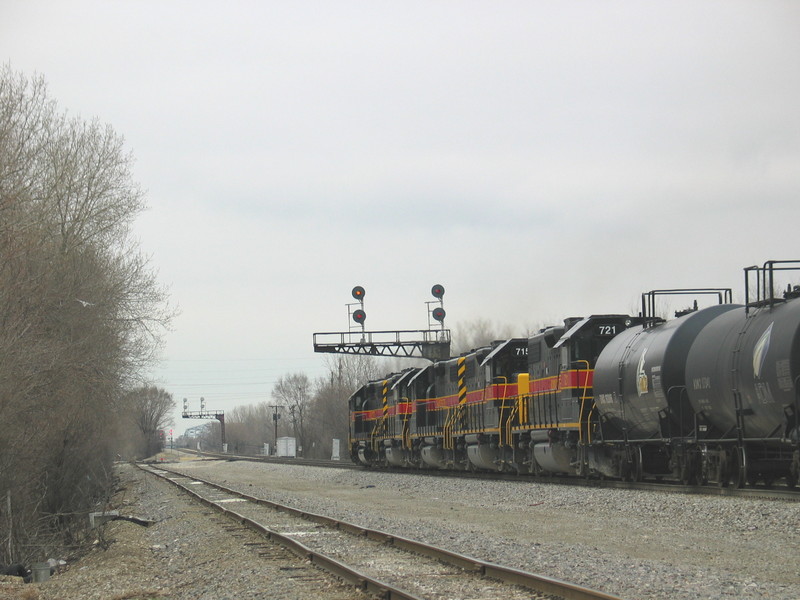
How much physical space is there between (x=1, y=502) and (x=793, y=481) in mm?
16068

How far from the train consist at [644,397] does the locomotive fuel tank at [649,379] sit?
27 mm

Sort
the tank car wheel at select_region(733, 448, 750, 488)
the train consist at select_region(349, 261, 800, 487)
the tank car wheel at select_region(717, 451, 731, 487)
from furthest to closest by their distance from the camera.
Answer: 1. the tank car wheel at select_region(717, 451, 731, 487)
2. the tank car wheel at select_region(733, 448, 750, 488)
3. the train consist at select_region(349, 261, 800, 487)

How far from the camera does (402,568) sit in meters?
10.4

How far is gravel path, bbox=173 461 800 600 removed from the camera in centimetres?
904

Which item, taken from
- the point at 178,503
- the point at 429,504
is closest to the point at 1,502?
the point at 178,503

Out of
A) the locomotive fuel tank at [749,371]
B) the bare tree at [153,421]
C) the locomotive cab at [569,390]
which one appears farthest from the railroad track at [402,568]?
the bare tree at [153,421]

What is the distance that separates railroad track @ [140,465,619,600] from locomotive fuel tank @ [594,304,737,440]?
277 inches

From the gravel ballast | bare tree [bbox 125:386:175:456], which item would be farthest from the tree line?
bare tree [bbox 125:386:175:456]

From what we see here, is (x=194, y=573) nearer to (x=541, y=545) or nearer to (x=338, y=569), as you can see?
(x=338, y=569)

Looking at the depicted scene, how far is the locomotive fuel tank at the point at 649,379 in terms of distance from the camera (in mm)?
18500

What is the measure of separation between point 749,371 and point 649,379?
3405 mm

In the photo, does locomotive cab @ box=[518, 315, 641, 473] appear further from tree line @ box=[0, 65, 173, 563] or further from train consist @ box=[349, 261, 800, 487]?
tree line @ box=[0, 65, 173, 563]

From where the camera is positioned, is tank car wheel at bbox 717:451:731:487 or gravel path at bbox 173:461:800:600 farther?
tank car wheel at bbox 717:451:731:487

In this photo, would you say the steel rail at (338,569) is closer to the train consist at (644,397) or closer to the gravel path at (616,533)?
Result: the gravel path at (616,533)
